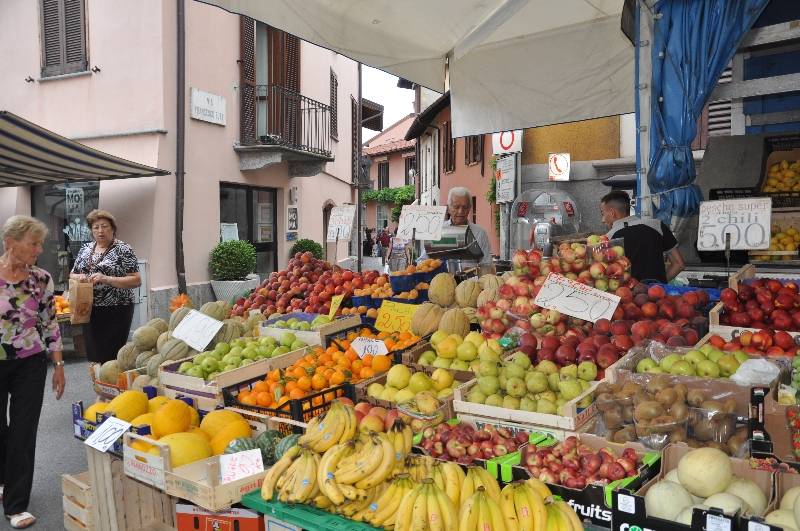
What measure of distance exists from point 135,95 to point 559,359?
34.8 ft

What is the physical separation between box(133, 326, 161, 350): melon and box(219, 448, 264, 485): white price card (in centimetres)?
260

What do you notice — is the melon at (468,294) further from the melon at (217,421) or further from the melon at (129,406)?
the melon at (129,406)

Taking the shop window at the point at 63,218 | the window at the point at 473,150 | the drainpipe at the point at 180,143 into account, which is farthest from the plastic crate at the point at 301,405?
the window at the point at 473,150

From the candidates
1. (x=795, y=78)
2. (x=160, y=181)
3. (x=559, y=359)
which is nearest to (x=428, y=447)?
(x=559, y=359)

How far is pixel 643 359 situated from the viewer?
2.98 metres

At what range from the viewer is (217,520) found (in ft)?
8.89

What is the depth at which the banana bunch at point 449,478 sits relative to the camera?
2160mm

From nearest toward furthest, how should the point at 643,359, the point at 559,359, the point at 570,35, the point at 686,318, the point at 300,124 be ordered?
1. the point at 643,359
2. the point at 559,359
3. the point at 686,318
4. the point at 570,35
5. the point at 300,124

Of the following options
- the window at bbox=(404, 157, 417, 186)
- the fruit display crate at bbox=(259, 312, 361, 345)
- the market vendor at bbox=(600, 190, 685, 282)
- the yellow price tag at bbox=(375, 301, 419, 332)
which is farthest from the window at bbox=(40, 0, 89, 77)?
the window at bbox=(404, 157, 417, 186)

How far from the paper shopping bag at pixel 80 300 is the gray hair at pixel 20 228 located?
1206mm

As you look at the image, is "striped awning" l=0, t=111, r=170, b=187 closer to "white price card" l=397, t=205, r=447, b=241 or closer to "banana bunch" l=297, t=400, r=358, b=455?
"white price card" l=397, t=205, r=447, b=241

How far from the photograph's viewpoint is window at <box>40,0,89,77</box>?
462 inches

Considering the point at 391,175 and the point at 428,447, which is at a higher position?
the point at 391,175

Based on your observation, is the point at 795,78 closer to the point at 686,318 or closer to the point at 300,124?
the point at 686,318
